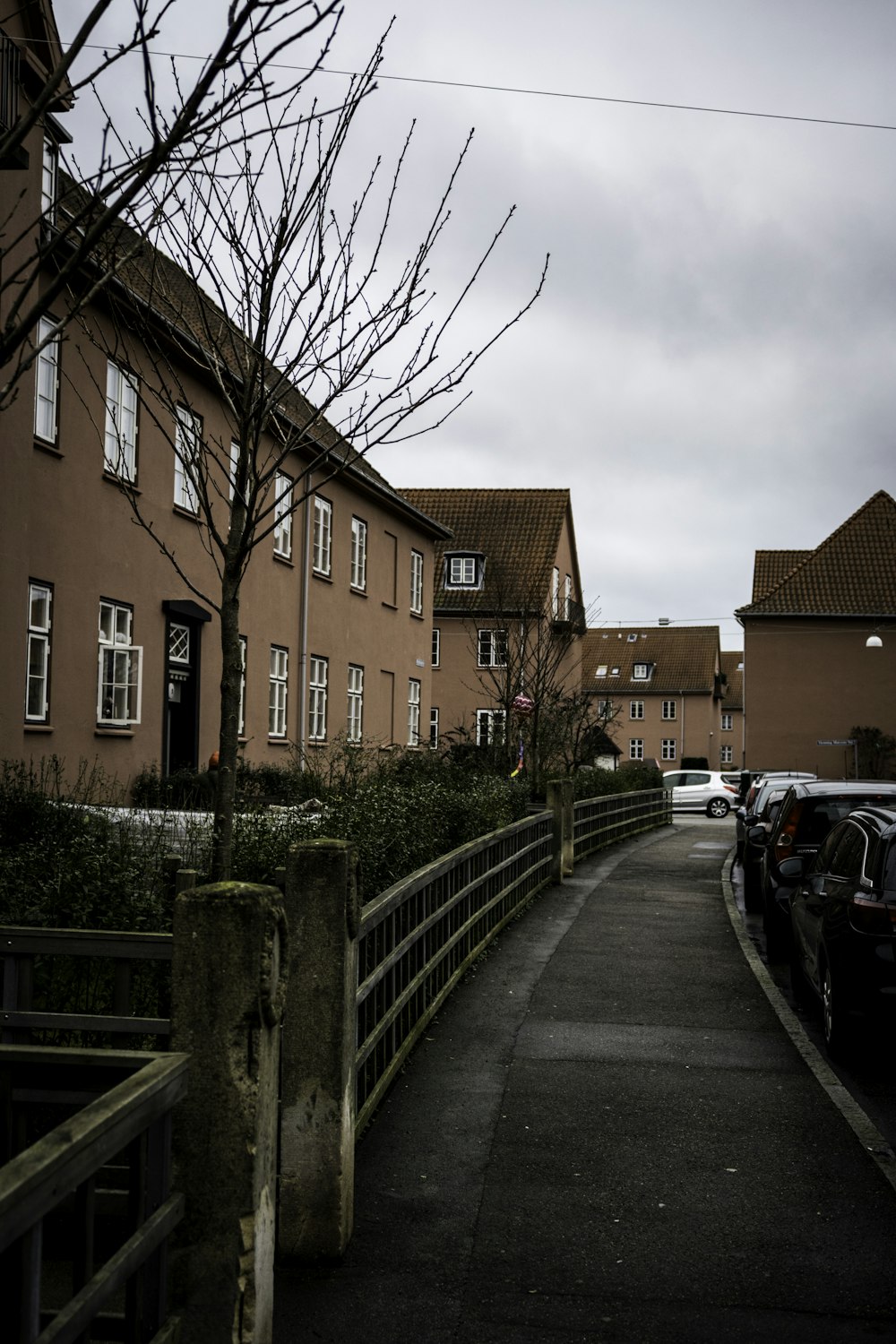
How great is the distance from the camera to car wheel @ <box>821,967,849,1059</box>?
8.45 meters

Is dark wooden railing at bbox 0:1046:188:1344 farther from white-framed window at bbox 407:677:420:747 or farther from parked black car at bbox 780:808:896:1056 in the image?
white-framed window at bbox 407:677:420:747

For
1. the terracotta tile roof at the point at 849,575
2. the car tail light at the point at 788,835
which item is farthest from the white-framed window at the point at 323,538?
the terracotta tile roof at the point at 849,575

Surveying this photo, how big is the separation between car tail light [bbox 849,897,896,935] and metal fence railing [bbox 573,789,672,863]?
13273mm

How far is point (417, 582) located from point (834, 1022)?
29280 millimetres

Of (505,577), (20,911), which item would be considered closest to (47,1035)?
(20,911)

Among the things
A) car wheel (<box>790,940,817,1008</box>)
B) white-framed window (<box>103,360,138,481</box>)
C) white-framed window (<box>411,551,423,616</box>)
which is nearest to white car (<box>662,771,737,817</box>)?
white-framed window (<box>411,551,423,616</box>)

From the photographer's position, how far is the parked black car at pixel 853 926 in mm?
7992

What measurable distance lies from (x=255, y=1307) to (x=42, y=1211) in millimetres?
1429

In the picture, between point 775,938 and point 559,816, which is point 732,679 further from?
point 775,938

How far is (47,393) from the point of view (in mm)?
17484

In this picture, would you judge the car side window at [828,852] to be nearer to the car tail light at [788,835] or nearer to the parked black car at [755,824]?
the car tail light at [788,835]

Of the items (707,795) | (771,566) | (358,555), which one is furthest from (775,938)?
(771,566)

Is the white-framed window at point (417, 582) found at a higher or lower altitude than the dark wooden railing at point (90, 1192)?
higher

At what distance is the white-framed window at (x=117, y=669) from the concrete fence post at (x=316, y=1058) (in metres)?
13.9
